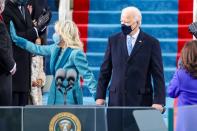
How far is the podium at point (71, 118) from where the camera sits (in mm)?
6242

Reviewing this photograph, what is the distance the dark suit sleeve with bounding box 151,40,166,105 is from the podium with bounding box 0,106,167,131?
1.16 metres

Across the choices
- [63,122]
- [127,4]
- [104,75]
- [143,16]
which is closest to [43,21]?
[104,75]

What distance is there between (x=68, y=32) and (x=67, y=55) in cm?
23

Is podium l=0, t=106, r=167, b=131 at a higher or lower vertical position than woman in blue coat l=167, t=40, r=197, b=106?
lower

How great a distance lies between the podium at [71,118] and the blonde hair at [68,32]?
1601 mm

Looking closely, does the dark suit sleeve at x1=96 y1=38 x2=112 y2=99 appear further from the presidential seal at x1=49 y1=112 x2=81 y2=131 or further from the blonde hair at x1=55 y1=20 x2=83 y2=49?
the presidential seal at x1=49 y1=112 x2=81 y2=131

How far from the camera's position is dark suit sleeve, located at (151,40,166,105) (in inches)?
293

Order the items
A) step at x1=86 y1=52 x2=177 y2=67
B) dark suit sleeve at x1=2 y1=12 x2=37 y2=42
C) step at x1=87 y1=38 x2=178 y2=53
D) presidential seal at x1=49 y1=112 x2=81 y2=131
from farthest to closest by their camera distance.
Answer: step at x1=87 y1=38 x2=178 y2=53
step at x1=86 y1=52 x2=177 y2=67
dark suit sleeve at x1=2 y1=12 x2=37 y2=42
presidential seal at x1=49 y1=112 x2=81 y2=131

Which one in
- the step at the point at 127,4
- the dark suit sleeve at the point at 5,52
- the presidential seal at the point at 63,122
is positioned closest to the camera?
the presidential seal at the point at 63,122

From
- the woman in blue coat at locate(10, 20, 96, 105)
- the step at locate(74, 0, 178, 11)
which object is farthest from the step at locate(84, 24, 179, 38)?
the woman in blue coat at locate(10, 20, 96, 105)

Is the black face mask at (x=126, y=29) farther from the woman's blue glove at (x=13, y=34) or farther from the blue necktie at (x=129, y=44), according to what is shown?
the woman's blue glove at (x=13, y=34)

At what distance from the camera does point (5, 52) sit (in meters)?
7.04

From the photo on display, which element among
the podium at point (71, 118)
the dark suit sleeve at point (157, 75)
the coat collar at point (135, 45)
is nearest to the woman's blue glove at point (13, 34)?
the coat collar at point (135, 45)

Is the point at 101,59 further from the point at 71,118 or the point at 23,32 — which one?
the point at 71,118
